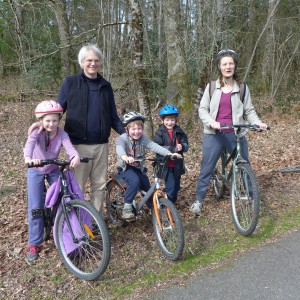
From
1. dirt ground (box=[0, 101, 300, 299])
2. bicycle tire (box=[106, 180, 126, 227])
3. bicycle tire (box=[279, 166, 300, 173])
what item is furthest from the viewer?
bicycle tire (box=[279, 166, 300, 173])

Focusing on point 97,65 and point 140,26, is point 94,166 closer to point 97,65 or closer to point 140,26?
point 97,65

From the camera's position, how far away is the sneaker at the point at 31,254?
4191 mm

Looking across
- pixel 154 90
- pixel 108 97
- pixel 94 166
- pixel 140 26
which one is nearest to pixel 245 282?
pixel 94 166

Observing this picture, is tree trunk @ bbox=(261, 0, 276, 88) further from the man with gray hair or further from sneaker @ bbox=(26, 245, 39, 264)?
sneaker @ bbox=(26, 245, 39, 264)

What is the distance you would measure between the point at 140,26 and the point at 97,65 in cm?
330

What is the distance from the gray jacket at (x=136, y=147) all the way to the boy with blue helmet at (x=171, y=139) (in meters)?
0.36

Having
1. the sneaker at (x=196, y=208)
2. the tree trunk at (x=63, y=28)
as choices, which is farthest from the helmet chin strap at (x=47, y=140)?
the tree trunk at (x=63, y=28)

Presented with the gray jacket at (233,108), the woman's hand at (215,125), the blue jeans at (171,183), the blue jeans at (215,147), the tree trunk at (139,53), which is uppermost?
the tree trunk at (139,53)

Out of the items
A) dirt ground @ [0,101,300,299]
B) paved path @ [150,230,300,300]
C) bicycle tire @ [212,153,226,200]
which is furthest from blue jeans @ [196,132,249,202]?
paved path @ [150,230,300,300]

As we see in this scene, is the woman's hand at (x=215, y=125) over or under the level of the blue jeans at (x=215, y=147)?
over

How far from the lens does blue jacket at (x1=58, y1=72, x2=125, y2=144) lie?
4266 mm

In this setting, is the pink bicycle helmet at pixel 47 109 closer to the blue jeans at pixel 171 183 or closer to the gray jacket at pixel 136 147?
the gray jacket at pixel 136 147

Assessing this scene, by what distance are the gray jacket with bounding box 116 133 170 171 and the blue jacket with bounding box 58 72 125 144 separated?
219 mm

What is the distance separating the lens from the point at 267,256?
412 cm
